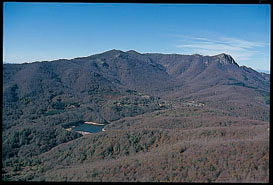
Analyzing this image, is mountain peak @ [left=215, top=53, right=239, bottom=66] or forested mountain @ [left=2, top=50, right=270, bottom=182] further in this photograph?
mountain peak @ [left=215, top=53, right=239, bottom=66]

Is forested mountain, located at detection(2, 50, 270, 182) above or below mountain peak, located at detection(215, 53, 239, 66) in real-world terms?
below

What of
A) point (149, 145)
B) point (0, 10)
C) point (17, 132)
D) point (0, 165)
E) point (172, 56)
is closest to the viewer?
point (0, 10)

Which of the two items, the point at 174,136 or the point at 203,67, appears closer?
the point at 174,136

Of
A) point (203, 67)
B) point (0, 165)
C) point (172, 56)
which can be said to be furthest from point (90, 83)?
point (172, 56)

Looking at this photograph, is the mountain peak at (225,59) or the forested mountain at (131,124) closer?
the forested mountain at (131,124)

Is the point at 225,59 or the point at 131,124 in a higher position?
the point at 225,59

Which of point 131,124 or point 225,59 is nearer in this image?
point 131,124

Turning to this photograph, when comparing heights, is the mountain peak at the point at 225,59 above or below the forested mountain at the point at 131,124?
above

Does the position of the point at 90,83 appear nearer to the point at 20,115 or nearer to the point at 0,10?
the point at 20,115
